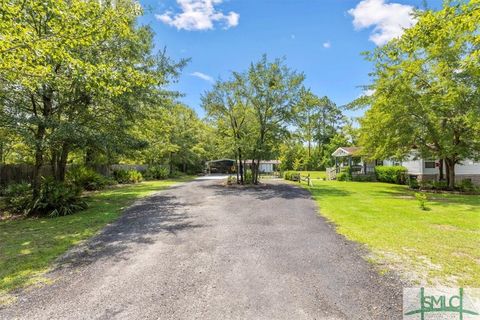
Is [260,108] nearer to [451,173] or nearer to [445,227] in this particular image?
[451,173]

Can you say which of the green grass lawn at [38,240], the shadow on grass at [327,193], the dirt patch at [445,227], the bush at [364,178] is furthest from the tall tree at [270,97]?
the dirt patch at [445,227]

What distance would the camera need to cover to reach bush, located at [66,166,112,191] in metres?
16.0

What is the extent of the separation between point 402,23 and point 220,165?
34.8 m

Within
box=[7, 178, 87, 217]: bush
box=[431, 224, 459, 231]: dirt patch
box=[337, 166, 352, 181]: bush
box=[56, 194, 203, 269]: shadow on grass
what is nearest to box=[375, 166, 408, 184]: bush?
box=[337, 166, 352, 181]: bush

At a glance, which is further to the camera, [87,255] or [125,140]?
[125,140]

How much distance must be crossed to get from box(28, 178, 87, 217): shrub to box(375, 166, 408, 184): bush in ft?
77.3

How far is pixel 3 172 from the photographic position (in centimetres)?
1334

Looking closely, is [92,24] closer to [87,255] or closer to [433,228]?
[87,255]

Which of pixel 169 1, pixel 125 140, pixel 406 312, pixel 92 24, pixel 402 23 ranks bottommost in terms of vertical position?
pixel 406 312

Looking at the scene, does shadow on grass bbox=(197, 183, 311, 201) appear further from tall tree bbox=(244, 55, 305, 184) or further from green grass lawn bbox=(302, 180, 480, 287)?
tall tree bbox=(244, 55, 305, 184)

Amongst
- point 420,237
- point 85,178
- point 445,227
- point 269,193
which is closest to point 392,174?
point 269,193

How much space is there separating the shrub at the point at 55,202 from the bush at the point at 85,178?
667 cm

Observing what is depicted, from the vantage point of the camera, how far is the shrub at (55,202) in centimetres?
902

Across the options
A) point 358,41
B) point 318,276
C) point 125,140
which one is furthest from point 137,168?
point 318,276
